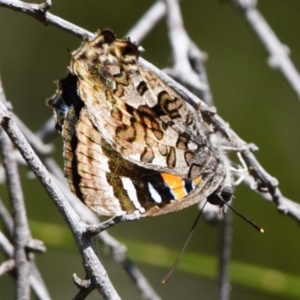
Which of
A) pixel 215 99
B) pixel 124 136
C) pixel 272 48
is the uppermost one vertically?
pixel 215 99

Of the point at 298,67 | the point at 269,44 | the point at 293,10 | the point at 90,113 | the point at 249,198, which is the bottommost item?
the point at 90,113

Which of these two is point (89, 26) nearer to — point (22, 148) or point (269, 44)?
point (269, 44)

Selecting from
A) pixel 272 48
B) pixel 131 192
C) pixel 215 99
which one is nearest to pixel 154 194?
pixel 131 192

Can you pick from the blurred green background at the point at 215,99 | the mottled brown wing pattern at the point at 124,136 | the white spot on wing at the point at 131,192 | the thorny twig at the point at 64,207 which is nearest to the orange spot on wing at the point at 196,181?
the mottled brown wing pattern at the point at 124,136

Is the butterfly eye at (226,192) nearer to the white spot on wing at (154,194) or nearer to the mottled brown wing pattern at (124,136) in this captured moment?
the mottled brown wing pattern at (124,136)

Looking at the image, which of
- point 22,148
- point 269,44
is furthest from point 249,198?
point 22,148

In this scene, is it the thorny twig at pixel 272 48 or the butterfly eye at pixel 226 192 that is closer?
the butterfly eye at pixel 226 192

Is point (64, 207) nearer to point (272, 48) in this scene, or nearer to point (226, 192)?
point (226, 192)
